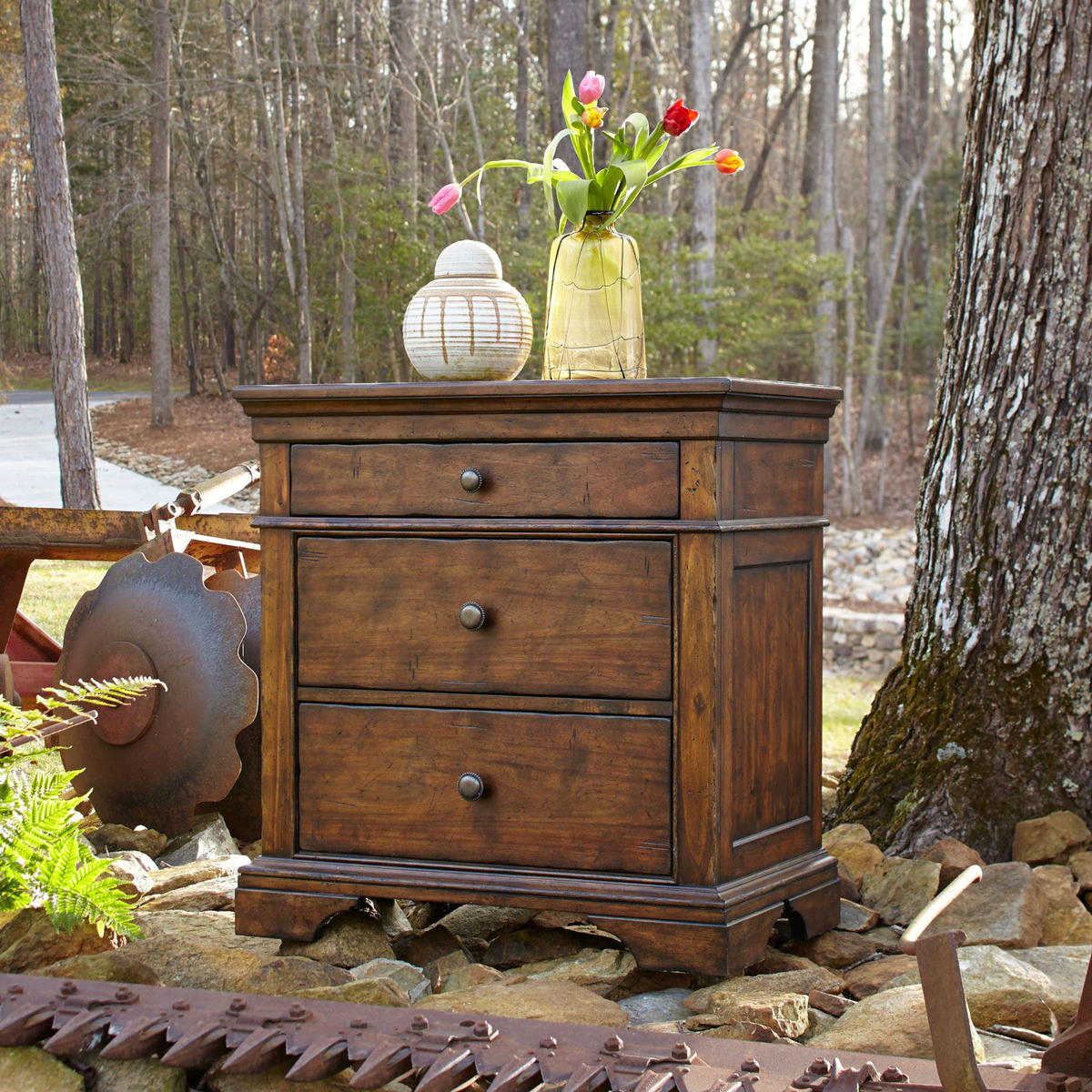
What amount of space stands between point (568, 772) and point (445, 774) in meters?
0.26

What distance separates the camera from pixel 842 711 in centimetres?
698

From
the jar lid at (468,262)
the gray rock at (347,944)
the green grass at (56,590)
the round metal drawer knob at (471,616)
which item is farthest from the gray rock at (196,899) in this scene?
the green grass at (56,590)

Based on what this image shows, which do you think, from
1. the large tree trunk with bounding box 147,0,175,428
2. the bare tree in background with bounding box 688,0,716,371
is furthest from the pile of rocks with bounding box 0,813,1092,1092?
the large tree trunk with bounding box 147,0,175,428

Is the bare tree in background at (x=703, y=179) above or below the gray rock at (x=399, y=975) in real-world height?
above

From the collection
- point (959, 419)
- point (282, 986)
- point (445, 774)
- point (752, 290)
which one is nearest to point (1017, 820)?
point (959, 419)

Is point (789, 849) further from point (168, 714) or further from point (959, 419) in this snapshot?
point (168, 714)

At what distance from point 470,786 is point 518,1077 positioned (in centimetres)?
67

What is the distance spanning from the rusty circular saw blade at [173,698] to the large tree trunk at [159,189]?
13147mm

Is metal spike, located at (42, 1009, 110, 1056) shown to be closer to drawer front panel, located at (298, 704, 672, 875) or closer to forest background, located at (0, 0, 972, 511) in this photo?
drawer front panel, located at (298, 704, 672, 875)

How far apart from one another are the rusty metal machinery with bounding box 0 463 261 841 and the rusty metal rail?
1247 millimetres

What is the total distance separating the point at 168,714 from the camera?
135 inches

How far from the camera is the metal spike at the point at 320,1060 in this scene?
1.93 meters

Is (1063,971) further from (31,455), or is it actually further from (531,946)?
(31,455)

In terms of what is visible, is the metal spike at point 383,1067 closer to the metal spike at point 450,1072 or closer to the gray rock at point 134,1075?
the metal spike at point 450,1072
